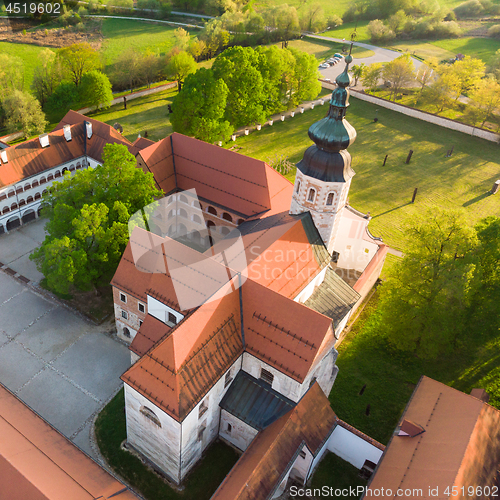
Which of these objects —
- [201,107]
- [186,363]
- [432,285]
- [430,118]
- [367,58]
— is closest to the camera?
[186,363]

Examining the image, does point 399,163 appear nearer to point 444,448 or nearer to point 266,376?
point 266,376

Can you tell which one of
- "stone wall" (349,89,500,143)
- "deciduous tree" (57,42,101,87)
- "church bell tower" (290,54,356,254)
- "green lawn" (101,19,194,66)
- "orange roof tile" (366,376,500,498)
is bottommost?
"stone wall" (349,89,500,143)

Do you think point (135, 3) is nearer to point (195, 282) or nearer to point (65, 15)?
point (65, 15)

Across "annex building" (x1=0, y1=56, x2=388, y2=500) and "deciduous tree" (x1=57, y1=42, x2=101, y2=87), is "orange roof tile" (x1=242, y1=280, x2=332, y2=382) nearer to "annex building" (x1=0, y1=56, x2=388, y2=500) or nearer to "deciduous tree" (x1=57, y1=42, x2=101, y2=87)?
"annex building" (x1=0, y1=56, x2=388, y2=500)

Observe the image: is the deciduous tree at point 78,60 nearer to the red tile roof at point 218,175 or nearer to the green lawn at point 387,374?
the red tile roof at point 218,175

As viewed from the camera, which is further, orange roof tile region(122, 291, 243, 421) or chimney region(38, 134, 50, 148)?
chimney region(38, 134, 50, 148)

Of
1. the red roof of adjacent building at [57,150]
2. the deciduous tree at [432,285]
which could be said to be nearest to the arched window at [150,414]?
the deciduous tree at [432,285]

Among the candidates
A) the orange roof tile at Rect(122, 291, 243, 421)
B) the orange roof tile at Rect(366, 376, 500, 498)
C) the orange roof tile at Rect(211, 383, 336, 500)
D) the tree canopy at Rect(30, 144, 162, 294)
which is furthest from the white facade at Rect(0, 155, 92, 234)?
the orange roof tile at Rect(366, 376, 500, 498)

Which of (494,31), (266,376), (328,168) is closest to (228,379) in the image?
(266,376)
